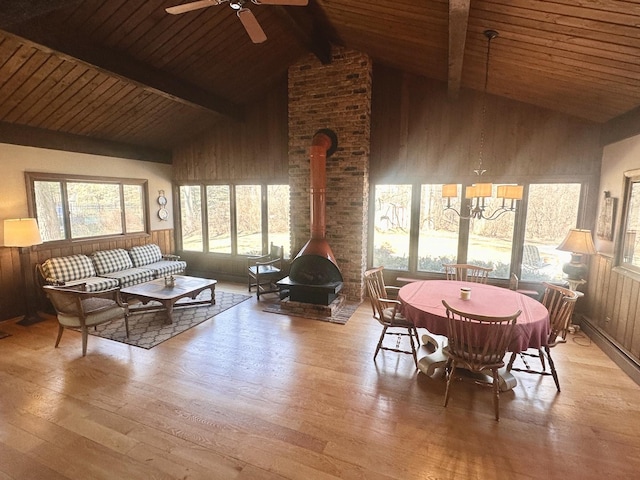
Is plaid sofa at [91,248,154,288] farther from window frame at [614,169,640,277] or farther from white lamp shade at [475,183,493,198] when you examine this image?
window frame at [614,169,640,277]

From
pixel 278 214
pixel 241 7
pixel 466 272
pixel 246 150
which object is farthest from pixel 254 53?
pixel 466 272

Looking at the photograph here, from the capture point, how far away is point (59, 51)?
132 inches

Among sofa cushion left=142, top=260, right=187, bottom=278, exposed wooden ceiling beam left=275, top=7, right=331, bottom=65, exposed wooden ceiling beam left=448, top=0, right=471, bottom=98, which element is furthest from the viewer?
sofa cushion left=142, top=260, right=187, bottom=278

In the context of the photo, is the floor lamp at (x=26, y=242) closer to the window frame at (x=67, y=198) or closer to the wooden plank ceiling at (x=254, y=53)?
the window frame at (x=67, y=198)

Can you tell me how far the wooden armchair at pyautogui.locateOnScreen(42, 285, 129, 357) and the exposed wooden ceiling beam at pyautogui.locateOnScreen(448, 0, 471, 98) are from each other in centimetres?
457

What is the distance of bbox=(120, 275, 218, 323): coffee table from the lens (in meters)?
4.59

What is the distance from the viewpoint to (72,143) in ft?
17.7

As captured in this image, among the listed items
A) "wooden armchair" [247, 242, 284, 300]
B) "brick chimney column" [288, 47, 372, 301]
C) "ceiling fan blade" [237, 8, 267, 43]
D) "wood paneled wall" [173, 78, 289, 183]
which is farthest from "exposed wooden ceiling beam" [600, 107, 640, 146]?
"wooden armchair" [247, 242, 284, 300]

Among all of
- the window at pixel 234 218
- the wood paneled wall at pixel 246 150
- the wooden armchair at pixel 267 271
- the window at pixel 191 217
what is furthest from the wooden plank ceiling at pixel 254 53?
the wooden armchair at pixel 267 271

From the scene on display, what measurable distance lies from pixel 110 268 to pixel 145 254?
800 millimetres

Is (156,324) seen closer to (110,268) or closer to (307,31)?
(110,268)

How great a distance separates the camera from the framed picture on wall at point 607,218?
12.8 feet

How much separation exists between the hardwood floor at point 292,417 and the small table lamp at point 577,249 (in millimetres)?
938

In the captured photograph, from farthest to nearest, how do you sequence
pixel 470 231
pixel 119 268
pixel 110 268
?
pixel 119 268, pixel 110 268, pixel 470 231
